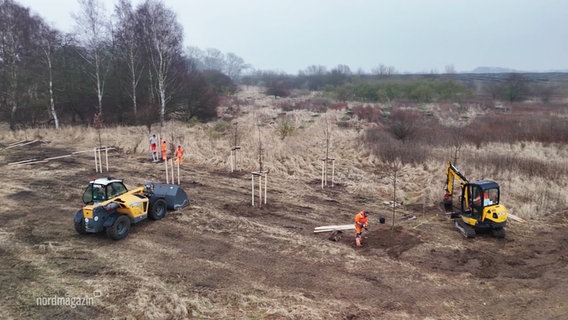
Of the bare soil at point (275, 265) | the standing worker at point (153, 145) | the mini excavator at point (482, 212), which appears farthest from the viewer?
the standing worker at point (153, 145)

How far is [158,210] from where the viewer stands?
38.8 feet

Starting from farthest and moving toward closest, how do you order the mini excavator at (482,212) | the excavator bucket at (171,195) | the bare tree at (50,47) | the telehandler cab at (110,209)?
the bare tree at (50,47), the excavator bucket at (171,195), the mini excavator at (482,212), the telehandler cab at (110,209)

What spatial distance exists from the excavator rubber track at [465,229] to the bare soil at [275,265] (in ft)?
0.70

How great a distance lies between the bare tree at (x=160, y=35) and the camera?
25.8 metres

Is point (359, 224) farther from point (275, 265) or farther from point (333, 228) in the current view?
point (275, 265)

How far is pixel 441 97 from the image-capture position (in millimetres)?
49531

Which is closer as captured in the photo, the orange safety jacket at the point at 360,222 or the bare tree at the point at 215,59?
the orange safety jacket at the point at 360,222

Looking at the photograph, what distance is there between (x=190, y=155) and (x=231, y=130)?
6213 mm

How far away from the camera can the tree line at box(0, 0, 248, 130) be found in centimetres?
2633

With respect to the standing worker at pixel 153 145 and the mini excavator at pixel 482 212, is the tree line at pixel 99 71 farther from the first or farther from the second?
the mini excavator at pixel 482 212

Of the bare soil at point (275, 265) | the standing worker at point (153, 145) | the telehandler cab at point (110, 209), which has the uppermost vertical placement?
the standing worker at point (153, 145)

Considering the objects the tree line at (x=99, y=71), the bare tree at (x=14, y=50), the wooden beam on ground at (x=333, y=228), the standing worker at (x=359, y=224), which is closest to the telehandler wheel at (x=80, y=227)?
the wooden beam on ground at (x=333, y=228)

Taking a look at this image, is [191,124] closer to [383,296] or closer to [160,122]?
[160,122]

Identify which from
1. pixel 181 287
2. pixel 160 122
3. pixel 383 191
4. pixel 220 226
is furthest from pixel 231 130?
pixel 181 287
